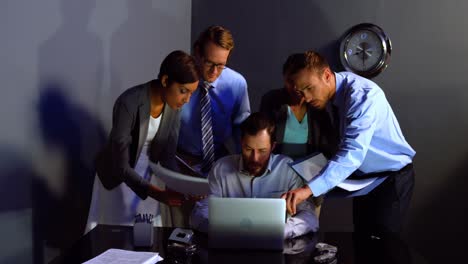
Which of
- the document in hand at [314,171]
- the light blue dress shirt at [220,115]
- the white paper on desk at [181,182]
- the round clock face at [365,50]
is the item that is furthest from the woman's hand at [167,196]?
the round clock face at [365,50]

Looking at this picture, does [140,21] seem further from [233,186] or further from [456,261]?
[456,261]

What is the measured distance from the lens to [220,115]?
266 cm

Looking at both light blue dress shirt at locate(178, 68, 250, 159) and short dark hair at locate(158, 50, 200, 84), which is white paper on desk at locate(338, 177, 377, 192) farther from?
short dark hair at locate(158, 50, 200, 84)

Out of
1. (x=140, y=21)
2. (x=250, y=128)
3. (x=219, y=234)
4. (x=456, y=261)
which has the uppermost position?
(x=140, y=21)

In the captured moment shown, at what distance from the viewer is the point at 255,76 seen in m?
3.39

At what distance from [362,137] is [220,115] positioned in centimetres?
72

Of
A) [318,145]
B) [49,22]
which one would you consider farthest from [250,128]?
[49,22]

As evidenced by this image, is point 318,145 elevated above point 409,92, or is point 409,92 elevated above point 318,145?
point 409,92

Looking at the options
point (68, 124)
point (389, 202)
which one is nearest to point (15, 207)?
point (68, 124)

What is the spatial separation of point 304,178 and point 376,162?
335mm

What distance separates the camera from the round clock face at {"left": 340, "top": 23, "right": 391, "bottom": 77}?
10.7 ft

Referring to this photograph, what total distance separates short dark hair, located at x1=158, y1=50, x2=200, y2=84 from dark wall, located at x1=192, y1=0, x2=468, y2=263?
1139mm

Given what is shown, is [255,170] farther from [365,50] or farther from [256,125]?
[365,50]

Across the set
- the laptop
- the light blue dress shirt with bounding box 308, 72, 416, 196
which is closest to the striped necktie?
the light blue dress shirt with bounding box 308, 72, 416, 196
